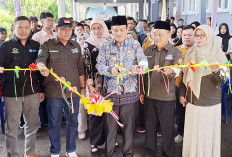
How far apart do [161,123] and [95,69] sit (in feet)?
3.98

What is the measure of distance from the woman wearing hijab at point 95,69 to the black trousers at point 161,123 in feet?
2.40

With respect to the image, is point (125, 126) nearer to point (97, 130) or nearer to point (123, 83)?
point (123, 83)

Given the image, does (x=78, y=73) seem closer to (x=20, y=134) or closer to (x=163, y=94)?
(x=163, y=94)

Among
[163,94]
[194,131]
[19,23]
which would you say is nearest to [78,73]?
[19,23]

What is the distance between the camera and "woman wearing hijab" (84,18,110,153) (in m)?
3.47

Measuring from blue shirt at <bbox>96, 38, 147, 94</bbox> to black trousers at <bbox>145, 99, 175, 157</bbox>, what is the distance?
0.45 meters

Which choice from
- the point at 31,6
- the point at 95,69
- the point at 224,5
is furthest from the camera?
the point at 31,6

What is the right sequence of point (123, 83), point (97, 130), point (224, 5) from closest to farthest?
point (123, 83) < point (97, 130) < point (224, 5)

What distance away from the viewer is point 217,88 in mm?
3098

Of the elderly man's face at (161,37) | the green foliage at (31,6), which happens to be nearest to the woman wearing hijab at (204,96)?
the elderly man's face at (161,37)

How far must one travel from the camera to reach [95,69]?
3518 mm

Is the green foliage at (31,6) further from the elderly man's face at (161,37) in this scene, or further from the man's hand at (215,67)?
the man's hand at (215,67)

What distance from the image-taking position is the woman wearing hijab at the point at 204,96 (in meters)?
3.00

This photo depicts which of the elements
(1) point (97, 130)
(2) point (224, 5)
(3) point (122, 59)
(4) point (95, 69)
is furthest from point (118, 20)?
(2) point (224, 5)
